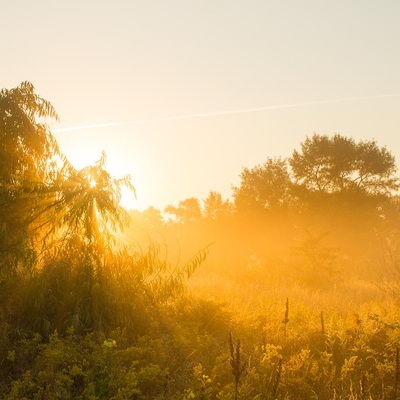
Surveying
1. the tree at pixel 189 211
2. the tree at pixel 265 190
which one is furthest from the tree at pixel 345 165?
the tree at pixel 189 211

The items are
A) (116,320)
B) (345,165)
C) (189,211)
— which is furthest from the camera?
(189,211)

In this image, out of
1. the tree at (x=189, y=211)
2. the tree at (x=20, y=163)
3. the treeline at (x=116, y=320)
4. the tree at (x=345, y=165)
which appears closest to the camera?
the treeline at (x=116, y=320)

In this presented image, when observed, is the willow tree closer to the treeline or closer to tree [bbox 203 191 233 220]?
the treeline

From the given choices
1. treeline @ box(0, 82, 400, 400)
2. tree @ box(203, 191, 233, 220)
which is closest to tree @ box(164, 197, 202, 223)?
tree @ box(203, 191, 233, 220)

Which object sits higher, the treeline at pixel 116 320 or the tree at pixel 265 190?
the tree at pixel 265 190

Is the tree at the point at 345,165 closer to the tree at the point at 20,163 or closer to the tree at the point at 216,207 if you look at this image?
the tree at the point at 216,207

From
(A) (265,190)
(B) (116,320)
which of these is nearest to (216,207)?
(A) (265,190)

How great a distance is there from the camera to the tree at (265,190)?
29125 millimetres

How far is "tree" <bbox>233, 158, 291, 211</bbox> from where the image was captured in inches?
1147

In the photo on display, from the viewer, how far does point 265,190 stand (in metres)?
29.2

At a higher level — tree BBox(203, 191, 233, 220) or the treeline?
tree BBox(203, 191, 233, 220)

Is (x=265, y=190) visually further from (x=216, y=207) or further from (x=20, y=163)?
(x=20, y=163)

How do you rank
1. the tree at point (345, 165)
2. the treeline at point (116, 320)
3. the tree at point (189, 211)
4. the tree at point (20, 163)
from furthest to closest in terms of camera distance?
the tree at point (189, 211) → the tree at point (345, 165) → the tree at point (20, 163) → the treeline at point (116, 320)

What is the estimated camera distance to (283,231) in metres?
28.4
